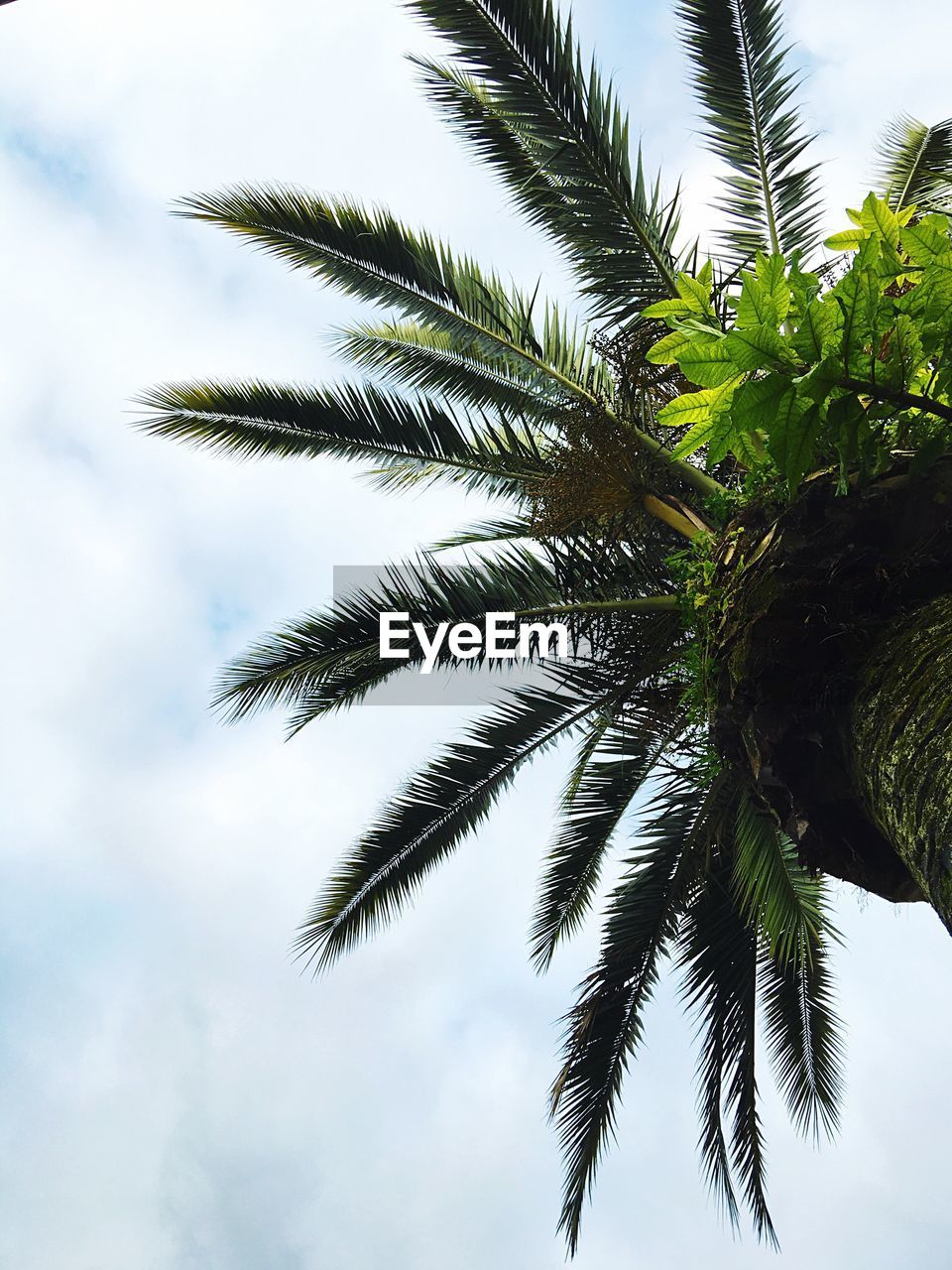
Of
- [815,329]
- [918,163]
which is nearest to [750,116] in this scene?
[918,163]

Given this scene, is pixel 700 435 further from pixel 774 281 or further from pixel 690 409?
pixel 774 281

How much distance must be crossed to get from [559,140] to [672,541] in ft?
7.49

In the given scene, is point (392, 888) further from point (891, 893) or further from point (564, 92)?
point (564, 92)

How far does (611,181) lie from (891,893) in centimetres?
407

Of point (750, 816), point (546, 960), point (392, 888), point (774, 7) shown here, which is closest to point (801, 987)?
point (546, 960)

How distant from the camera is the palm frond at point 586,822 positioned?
628 cm

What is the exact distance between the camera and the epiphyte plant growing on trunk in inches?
Result: 93.9

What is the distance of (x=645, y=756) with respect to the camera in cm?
625

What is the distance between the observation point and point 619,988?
5980mm

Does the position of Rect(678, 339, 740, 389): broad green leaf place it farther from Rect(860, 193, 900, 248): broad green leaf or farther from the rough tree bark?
the rough tree bark

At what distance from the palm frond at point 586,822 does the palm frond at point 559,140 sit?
8.63 feet

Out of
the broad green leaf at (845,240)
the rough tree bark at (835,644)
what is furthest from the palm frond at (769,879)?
the broad green leaf at (845,240)

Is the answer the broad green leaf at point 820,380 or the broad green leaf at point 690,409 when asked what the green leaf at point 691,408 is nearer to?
the broad green leaf at point 690,409

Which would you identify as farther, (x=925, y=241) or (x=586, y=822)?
(x=586, y=822)
